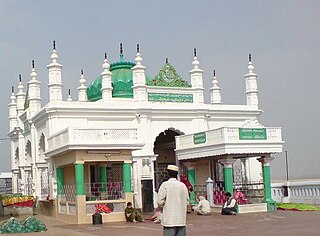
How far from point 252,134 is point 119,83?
713 centimetres

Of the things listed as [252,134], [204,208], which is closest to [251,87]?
[252,134]

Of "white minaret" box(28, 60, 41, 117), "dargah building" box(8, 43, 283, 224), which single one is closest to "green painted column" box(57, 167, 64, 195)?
"dargah building" box(8, 43, 283, 224)

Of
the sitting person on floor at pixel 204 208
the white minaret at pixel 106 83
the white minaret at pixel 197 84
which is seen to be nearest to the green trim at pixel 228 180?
the sitting person on floor at pixel 204 208

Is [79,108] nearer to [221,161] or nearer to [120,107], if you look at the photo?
[120,107]

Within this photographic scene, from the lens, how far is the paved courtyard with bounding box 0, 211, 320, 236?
12988 millimetres

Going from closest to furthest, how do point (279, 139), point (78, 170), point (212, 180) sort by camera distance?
point (78, 170)
point (279, 139)
point (212, 180)

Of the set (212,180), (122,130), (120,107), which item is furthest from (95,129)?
(212,180)

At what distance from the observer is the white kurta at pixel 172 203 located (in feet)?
24.2

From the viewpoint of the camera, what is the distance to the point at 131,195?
18531mm

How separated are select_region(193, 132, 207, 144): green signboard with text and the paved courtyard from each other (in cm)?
369

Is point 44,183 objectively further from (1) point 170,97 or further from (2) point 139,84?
(1) point 170,97

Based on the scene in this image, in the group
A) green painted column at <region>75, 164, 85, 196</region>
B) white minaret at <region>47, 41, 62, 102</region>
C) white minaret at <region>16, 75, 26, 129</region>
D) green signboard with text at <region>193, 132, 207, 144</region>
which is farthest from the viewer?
white minaret at <region>16, 75, 26, 129</region>

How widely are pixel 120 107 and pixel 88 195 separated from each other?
452 centimetres

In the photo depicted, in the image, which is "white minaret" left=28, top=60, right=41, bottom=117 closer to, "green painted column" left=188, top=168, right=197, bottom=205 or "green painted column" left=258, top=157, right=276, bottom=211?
"green painted column" left=188, top=168, right=197, bottom=205
